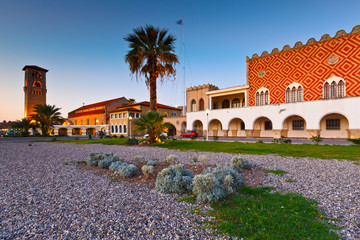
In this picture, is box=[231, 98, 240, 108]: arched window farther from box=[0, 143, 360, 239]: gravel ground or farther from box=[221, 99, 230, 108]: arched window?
box=[0, 143, 360, 239]: gravel ground

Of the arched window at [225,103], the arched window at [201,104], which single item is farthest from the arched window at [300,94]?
the arched window at [201,104]

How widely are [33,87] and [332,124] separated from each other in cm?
7961

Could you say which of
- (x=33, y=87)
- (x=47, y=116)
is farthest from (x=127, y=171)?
(x=33, y=87)

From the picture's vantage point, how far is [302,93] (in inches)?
952

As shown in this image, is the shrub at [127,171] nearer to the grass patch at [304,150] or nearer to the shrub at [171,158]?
the shrub at [171,158]

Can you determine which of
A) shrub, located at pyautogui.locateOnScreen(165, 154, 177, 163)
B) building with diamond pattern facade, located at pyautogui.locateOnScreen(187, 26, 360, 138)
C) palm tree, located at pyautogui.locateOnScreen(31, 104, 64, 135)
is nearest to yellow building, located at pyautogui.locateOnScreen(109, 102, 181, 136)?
palm tree, located at pyautogui.locateOnScreen(31, 104, 64, 135)

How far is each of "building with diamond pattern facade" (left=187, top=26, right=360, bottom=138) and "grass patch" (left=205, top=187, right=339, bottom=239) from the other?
1648cm

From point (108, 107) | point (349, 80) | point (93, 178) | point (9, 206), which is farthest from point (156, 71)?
point (108, 107)

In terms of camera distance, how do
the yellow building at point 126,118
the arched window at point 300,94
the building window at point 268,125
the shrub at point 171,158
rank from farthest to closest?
1. the yellow building at point 126,118
2. the building window at point 268,125
3. the arched window at point 300,94
4. the shrub at point 171,158

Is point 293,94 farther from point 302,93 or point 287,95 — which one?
point 302,93

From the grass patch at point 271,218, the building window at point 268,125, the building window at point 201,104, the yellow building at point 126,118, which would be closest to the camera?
the grass patch at point 271,218

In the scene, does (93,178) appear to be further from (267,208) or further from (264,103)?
(264,103)

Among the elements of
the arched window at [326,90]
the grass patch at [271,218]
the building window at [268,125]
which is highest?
the arched window at [326,90]

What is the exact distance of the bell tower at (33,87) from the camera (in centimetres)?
6025
